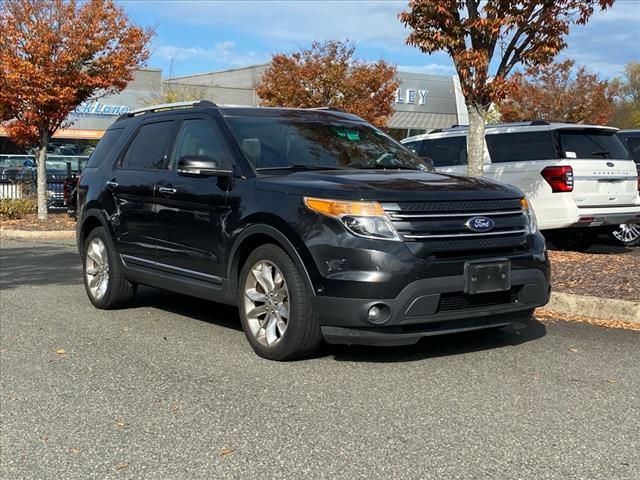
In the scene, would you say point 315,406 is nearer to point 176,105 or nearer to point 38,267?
point 176,105

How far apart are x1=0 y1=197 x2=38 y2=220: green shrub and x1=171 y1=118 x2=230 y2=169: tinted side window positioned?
13370 mm

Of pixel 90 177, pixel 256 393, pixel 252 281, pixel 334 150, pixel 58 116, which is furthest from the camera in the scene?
pixel 58 116

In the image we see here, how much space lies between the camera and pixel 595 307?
274 inches

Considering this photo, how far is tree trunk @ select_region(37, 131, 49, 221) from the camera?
17766 mm

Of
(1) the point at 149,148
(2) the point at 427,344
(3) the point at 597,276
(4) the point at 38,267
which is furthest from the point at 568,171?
(4) the point at 38,267

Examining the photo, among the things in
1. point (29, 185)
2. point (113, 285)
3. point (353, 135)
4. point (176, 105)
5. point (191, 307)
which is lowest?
point (191, 307)

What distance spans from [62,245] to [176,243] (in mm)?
8483

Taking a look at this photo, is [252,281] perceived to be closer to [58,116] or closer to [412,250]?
[412,250]

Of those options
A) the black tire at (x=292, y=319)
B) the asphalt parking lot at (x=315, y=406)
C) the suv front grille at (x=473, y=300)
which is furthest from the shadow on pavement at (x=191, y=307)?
the suv front grille at (x=473, y=300)

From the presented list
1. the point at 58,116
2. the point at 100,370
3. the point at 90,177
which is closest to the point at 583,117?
the point at 58,116

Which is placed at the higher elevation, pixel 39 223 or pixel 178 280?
pixel 178 280

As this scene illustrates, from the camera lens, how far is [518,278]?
5.33 m

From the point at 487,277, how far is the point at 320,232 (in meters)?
1.15

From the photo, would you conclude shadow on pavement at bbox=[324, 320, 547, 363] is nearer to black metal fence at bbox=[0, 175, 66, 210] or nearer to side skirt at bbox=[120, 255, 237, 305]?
side skirt at bbox=[120, 255, 237, 305]
